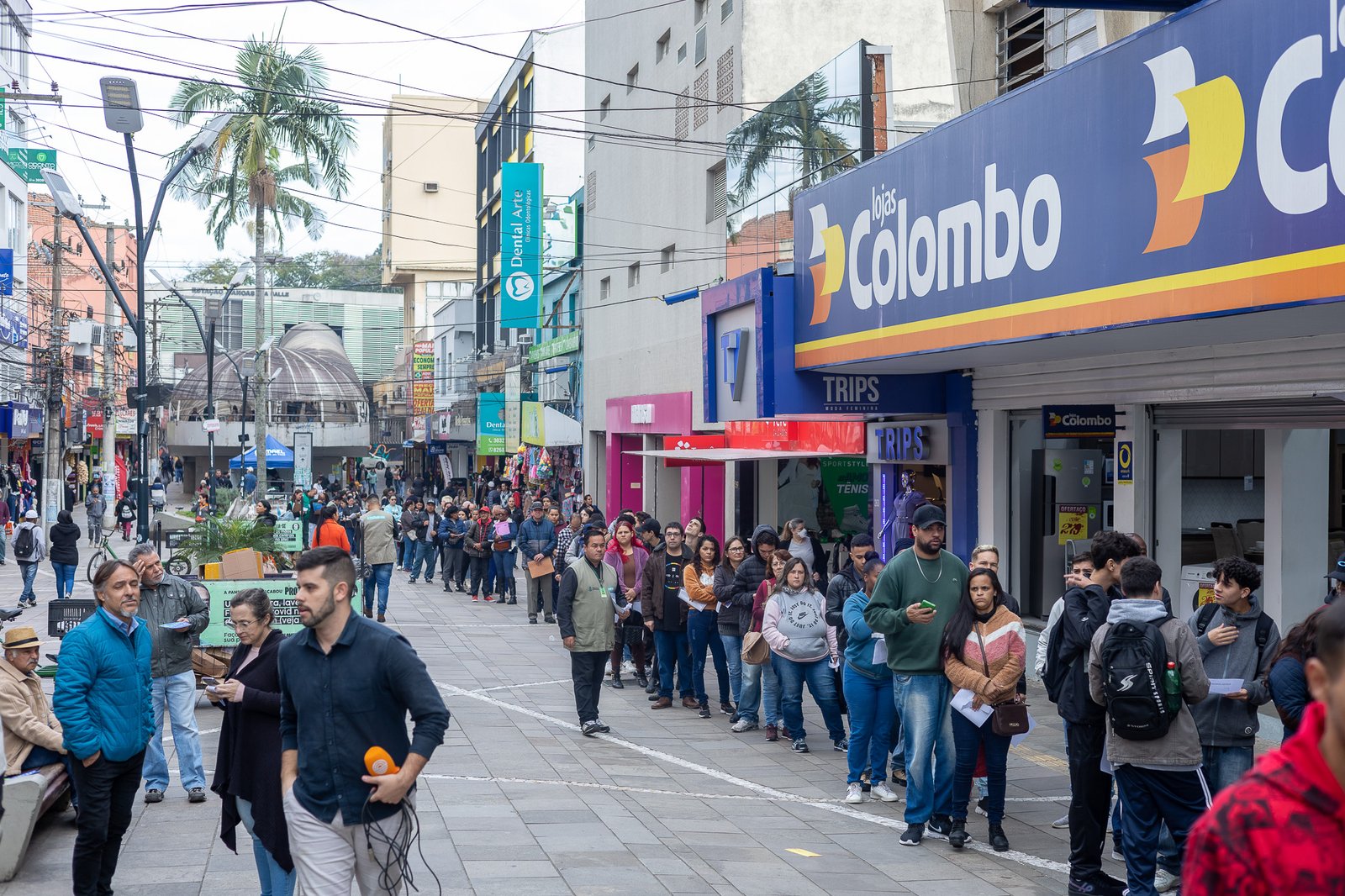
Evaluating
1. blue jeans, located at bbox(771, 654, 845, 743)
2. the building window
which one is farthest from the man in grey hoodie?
the building window

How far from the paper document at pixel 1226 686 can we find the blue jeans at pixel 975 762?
48.9 inches

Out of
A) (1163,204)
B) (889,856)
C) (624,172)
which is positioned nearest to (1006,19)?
(1163,204)

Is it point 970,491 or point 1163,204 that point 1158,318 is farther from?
point 970,491

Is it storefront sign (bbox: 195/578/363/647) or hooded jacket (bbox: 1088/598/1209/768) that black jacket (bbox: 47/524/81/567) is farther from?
hooded jacket (bbox: 1088/598/1209/768)

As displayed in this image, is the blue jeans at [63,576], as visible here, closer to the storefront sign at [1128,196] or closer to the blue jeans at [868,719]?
the storefront sign at [1128,196]

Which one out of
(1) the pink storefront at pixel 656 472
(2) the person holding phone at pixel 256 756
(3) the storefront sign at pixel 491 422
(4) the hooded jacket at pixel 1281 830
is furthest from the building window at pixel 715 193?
(4) the hooded jacket at pixel 1281 830

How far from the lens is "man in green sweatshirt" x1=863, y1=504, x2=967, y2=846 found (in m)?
8.13

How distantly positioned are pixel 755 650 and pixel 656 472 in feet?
62.0

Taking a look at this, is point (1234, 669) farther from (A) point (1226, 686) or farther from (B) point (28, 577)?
(B) point (28, 577)

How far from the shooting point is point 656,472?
30.6 metres

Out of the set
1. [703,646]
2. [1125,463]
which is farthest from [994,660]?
[703,646]

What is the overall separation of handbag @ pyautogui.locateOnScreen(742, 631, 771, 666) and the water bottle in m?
5.28

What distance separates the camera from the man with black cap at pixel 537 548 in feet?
69.3

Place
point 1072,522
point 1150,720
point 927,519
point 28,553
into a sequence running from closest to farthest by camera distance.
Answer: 1. point 1150,720
2. point 927,519
3. point 1072,522
4. point 28,553
